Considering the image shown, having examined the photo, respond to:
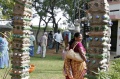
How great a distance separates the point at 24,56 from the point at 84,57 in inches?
50.9

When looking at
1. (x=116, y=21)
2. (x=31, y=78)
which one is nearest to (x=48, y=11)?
(x=116, y=21)

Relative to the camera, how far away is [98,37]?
491 cm

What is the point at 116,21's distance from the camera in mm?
18219

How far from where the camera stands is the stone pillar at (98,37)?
4.86 meters

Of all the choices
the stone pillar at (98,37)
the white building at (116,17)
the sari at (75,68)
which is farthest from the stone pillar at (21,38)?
the white building at (116,17)

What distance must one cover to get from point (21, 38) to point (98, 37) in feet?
5.45

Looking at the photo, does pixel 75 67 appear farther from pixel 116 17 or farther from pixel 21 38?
pixel 116 17

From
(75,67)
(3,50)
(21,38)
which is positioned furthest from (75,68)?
(3,50)

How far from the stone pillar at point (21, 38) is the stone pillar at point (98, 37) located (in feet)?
4.70

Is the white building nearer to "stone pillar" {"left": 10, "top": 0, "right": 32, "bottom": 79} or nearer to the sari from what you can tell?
the sari

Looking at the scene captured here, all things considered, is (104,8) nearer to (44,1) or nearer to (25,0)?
(25,0)

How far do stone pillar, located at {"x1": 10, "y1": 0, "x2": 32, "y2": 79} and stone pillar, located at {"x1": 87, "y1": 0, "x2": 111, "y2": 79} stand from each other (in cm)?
143

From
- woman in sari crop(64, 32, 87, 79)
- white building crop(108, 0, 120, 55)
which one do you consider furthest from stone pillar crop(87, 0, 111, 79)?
white building crop(108, 0, 120, 55)

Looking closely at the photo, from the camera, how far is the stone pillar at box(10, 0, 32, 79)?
5.52m
